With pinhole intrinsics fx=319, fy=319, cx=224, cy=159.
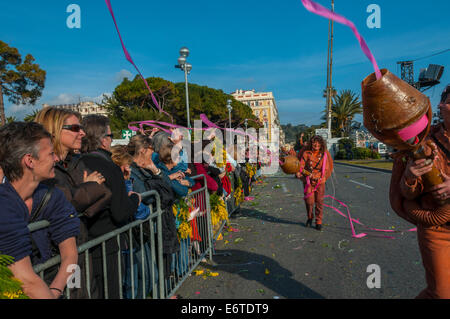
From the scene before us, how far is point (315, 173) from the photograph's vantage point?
21.2ft

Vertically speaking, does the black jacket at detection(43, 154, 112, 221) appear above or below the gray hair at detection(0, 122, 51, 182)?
below

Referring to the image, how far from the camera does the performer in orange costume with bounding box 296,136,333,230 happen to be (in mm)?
6336

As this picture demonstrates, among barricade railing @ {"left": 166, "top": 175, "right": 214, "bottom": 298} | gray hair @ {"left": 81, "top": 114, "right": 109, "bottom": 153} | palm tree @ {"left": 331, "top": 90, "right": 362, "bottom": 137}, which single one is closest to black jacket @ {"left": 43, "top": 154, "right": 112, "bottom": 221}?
gray hair @ {"left": 81, "top": 114, "right": 109, "bottom": 153}

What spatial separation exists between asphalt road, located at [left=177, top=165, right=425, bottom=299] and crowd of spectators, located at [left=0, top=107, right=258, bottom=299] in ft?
3.59

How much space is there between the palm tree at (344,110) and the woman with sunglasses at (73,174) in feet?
154

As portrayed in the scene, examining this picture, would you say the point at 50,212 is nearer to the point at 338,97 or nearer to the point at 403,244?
the point at 403,244

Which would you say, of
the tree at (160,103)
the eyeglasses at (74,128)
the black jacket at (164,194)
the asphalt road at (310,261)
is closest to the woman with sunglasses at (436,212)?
the asphalt road at (310,261)

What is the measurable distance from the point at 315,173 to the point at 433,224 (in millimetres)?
4388

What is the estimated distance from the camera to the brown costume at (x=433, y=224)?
2.09 m

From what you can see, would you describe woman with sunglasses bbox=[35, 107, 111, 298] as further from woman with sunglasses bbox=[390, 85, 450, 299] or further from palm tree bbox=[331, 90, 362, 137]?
palm tree bbox=[331, 90, 362, 137]

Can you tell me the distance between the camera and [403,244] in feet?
16.5

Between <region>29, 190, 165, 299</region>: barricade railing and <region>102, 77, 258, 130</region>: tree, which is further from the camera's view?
<region>102, 77, 258, 130</region>: tree

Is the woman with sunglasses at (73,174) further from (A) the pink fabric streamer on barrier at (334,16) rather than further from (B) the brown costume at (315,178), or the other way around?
(B) the brown costume at (315,178)

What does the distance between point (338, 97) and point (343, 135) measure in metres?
5.63
